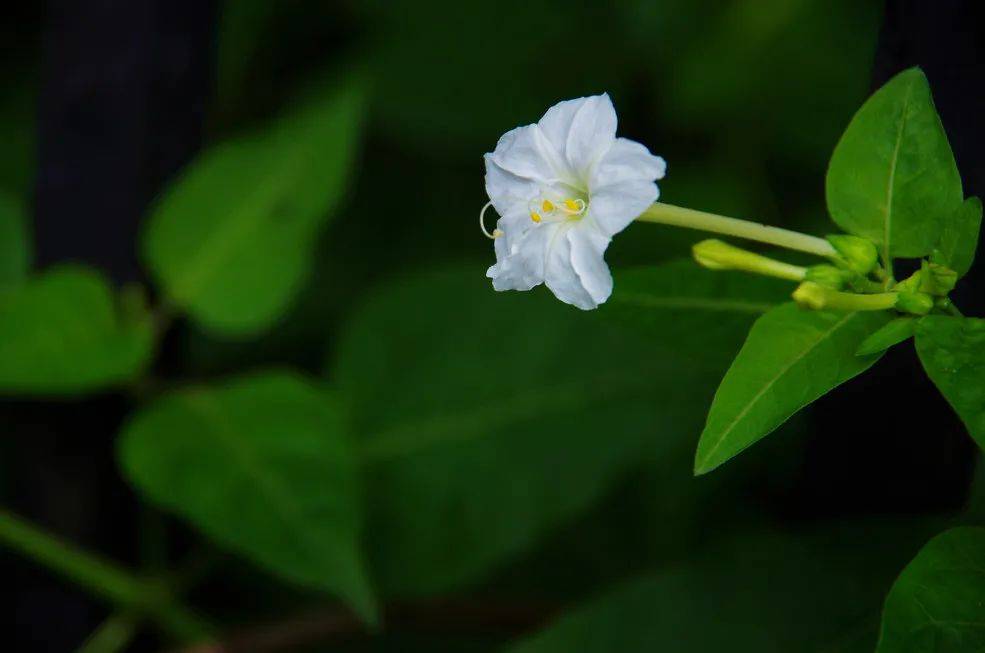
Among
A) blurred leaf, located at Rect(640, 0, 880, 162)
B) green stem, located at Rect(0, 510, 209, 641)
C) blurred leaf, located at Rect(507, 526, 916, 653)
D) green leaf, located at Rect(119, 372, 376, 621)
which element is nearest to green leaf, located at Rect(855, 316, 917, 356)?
blurred leaf, located at Rect(507, 526, 916, 653)

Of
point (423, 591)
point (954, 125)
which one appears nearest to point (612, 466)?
point (423, 591)

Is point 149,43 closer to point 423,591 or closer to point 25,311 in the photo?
point 25,311

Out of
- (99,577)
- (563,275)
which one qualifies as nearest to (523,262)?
(563,275)

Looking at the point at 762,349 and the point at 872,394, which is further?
the point at 872,394

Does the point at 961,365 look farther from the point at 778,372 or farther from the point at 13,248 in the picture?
the point at 13,248

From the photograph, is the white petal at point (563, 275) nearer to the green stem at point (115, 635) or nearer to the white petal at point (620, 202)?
the white petal at point (620, 202)

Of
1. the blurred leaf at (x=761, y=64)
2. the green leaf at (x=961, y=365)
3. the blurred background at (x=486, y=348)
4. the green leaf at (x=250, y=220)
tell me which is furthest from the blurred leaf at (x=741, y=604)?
the blurred leaf at (x=761, y=64)
